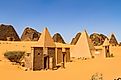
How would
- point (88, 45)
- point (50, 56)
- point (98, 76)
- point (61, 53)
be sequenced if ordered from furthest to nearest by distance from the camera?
point (88, 45), point (61, 53), point (50, 56), point (98, 76)

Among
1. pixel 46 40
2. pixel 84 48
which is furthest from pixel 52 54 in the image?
pixel 84 48

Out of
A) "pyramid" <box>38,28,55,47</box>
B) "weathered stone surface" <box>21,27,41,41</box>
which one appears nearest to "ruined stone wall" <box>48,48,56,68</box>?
"pyramid" <box>38,28,55,47</box>

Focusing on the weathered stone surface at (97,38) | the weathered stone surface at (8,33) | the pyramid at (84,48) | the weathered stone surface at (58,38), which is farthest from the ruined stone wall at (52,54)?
the weathered stone surface at (8,33)

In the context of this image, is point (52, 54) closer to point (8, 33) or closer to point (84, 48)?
point (84, 48)

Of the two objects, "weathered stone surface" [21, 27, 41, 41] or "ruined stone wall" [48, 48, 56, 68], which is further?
"weathered stone surface" [21, 27, 41, 41]

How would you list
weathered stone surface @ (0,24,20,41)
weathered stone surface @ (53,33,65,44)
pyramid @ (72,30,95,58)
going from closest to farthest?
pyramid @ (72,30,95,58)
weathered stone surface @ (0,24,20,41)
weathered stone surface @ (53,33,65,44)

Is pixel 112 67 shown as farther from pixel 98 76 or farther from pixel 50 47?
pixel 50 47

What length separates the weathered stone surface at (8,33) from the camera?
202 ft

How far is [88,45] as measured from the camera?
98.6ft

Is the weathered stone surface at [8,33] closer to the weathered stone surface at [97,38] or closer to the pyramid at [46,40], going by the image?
the weathered stone surface at [97,38]

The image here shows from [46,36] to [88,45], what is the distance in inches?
231

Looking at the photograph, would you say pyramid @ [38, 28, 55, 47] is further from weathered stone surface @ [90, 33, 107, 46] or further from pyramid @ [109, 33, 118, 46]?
pyramid @ [109, 33, 118, 46]

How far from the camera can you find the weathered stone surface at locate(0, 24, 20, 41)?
2419 inches

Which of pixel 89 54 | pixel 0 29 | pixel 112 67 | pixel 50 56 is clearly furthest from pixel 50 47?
pixel 0 29
